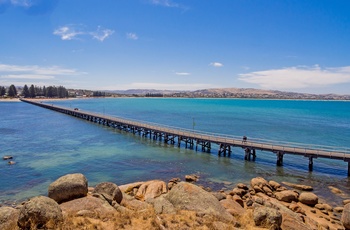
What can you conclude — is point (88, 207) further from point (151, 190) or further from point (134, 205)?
point (151, 190)

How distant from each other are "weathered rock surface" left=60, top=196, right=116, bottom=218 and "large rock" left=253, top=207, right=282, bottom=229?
7452 mm

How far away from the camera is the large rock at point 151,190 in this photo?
2103 centimetres

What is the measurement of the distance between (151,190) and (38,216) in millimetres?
11154

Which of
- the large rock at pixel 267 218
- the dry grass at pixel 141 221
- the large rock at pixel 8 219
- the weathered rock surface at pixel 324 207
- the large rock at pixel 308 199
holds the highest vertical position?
the large rock at pixel 8 219

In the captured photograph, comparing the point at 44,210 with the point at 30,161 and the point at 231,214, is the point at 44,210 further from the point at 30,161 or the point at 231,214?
the point at 30,161

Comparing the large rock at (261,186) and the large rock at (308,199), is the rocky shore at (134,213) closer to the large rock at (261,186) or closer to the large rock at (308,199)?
the large rock at (308,199)

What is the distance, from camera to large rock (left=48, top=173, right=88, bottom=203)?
47.9ft

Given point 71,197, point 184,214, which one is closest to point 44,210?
point 71,197

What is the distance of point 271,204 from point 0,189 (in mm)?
22233

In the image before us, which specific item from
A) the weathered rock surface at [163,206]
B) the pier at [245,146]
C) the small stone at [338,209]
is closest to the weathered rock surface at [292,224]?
the weathered rock surface at [163,206]

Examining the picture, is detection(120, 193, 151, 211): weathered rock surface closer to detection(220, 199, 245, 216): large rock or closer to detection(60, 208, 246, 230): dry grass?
detection(60, 208, 246, 230): dry grass

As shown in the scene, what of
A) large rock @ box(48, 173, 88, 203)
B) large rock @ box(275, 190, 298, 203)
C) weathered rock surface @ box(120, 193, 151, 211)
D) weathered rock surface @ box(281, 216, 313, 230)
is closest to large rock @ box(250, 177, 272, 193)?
large rock @ box(275, 190, 298, 203)

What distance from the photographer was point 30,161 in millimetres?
33312

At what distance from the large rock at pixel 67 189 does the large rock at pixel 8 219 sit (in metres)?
2.65
